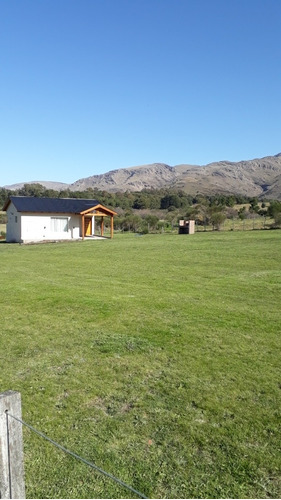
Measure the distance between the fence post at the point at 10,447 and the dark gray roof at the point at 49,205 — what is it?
2888cm

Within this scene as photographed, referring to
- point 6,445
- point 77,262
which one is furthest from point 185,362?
point 77,262

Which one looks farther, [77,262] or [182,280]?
[77,262]

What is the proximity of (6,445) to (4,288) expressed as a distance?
8476mm

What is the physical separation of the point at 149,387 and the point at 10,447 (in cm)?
231

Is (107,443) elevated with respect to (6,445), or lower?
lower

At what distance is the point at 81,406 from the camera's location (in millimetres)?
4016

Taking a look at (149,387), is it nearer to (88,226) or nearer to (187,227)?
(187,227)

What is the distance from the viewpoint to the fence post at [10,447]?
91.0 inches

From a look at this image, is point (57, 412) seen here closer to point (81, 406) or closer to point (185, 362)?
point (81, 406)

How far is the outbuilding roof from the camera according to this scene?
30516 millimetres

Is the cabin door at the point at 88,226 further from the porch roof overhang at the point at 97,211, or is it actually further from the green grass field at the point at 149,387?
the green grass field at the point at 149,387

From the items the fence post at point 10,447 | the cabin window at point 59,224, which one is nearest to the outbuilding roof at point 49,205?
the cabin window at point 59,224

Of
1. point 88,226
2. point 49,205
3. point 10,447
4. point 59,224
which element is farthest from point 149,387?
point 88,226

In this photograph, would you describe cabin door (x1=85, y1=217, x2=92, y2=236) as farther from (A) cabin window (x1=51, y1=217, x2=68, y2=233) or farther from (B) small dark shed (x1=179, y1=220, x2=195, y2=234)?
→ (B) small dark shed (x1=179, y1=220, x2=195, y2=234)
